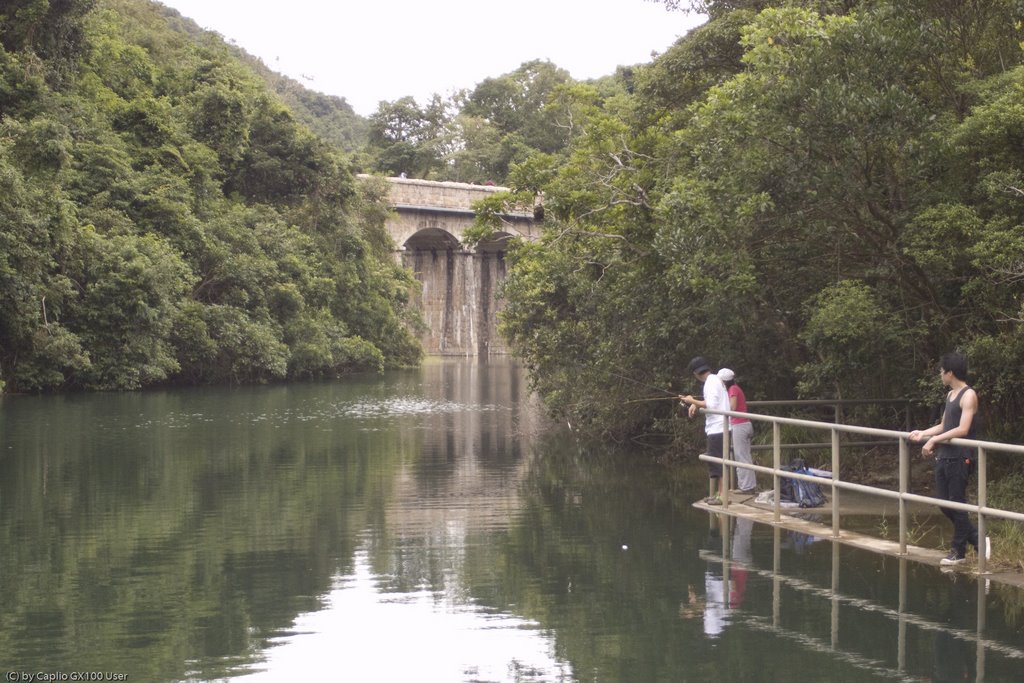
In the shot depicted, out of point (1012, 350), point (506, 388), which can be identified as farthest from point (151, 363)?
point (1012, 350)

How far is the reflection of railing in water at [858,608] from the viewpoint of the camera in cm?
872

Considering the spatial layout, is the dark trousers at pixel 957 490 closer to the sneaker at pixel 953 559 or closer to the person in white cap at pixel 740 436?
the sneaker at pixel 953 559

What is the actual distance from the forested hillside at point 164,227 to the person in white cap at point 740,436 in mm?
23929

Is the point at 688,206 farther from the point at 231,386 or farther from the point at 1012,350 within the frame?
the point at 231,386

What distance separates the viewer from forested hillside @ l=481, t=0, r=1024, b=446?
14.1 meters

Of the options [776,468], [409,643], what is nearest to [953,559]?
[776,468]

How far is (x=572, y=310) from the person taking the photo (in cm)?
2342

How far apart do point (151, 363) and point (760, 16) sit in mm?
28220

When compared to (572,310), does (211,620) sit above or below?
below

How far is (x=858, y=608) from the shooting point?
1020 centimetres

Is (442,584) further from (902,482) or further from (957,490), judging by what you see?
(957,490)

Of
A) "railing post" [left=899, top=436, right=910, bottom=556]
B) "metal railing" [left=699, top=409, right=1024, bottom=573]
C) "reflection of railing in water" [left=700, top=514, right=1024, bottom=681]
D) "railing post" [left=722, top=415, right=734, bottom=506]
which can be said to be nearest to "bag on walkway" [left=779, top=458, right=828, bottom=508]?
"metal railing" [left=699, top=409, right=1024, bottom=573]

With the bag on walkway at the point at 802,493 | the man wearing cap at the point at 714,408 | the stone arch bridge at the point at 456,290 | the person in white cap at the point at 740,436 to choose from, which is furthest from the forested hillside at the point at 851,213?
the stone arch bridge at the point at 456,290

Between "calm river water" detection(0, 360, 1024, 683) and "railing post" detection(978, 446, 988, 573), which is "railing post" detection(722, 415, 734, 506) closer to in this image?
"calm river water" detection(0, 360, 1024, 683)
